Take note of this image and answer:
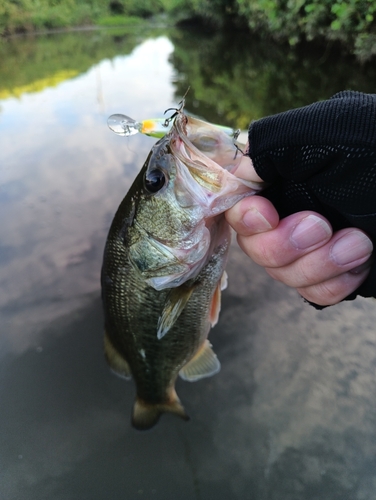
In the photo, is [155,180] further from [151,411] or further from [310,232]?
[151,411]

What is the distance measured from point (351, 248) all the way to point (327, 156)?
1.08 ft

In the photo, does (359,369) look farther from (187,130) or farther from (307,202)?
(187,130)

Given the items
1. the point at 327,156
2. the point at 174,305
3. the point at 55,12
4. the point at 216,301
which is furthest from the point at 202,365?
the point at 55,12

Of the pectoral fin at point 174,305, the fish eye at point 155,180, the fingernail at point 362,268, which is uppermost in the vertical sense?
the fish eye at point 155,180

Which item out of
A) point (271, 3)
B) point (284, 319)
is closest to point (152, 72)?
point (271, 3)

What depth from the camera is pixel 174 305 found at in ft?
4.83

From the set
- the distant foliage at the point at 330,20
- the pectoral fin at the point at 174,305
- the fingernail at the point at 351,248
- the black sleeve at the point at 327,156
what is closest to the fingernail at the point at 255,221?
the black sleeve at the point at 327,156

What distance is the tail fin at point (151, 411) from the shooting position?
2154mm

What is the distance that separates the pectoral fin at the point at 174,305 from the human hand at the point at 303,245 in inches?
14.1

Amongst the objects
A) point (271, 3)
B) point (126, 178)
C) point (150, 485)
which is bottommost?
point (150, 485)

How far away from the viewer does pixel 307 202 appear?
1.19 meters

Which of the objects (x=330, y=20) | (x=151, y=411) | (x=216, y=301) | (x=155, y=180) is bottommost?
(x=151, y=411)

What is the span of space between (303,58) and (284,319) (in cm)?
1529

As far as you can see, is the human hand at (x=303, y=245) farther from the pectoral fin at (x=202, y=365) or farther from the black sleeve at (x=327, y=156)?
the pectoral fin at (x=202, y=365)
